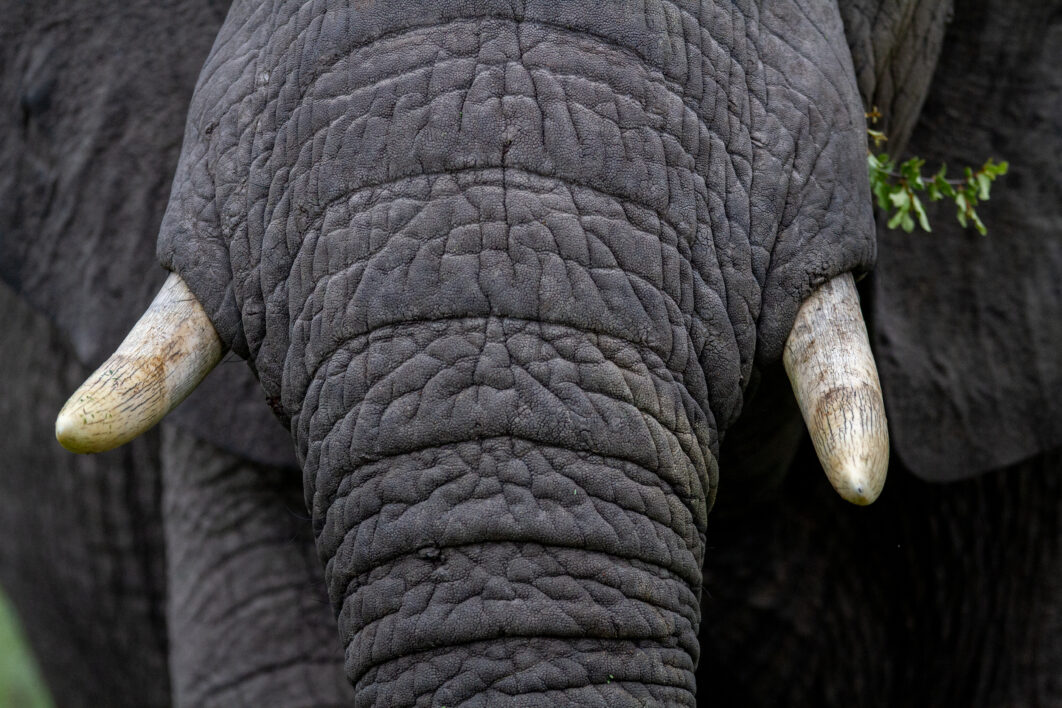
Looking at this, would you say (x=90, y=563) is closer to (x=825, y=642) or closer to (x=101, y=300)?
(x=101, y=300)

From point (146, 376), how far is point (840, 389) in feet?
2.85

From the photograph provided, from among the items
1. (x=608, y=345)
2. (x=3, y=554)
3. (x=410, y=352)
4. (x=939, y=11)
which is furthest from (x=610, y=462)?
(x=3, y=554)

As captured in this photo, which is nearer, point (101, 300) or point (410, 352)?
point (410, 352)

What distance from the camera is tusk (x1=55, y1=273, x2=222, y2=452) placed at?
1.85 metres

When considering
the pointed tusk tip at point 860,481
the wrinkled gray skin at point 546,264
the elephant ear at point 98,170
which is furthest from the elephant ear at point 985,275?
the elephant ear at point 98,170

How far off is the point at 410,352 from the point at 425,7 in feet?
1.44

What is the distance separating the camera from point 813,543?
9.80 feet

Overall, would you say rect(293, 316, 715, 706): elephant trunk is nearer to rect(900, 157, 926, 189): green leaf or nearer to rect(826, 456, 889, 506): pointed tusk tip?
rect(826, 456, 889, 506): pointed tusk tip

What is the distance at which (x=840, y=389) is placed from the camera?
1.81m

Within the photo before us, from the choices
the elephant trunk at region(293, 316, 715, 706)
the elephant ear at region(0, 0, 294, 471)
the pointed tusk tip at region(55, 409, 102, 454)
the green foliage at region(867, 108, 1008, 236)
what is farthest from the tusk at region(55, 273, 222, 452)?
the green foliage at region(867, 108, 1008, 236)

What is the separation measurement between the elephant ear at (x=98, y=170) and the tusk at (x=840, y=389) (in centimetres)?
109

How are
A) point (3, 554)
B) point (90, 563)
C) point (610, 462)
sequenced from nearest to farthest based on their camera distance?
point (610, 462)
point (90, 563)
point (3, 554)

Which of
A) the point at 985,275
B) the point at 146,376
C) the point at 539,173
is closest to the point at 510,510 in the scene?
the point at 539,173

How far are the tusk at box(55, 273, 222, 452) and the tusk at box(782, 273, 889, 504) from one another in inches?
30.4
